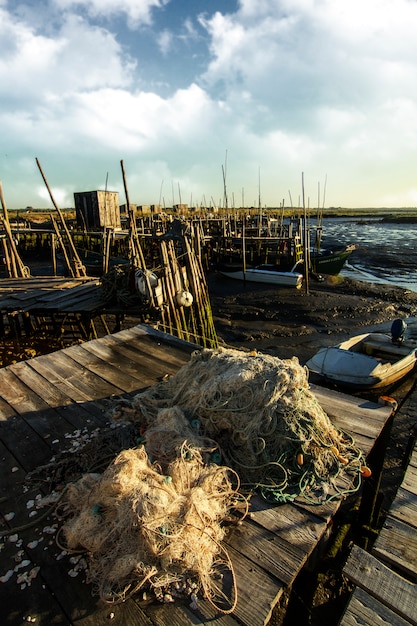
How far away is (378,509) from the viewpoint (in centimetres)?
615

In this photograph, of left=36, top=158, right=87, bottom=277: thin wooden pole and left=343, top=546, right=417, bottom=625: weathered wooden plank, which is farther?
left=36, top=158, right=87, bottom=277: thin wooden pole

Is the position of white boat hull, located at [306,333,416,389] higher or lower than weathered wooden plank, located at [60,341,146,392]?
lower

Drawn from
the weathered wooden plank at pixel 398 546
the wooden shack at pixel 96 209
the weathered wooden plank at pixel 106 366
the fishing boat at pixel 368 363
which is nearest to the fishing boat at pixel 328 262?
the wooden shack at pixel 96 209

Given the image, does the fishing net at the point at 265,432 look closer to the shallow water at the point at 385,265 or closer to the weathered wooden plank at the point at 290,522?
the weathered wooden plank at the point at 290,522

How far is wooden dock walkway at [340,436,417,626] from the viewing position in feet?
9.48

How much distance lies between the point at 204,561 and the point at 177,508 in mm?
437

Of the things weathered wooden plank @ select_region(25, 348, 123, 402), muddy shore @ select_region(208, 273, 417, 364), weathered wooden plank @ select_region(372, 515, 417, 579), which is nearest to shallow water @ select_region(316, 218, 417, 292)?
muddy shore @ select_region(208, 273, 417, 364)

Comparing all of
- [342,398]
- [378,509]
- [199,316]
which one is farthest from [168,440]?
[199,316]

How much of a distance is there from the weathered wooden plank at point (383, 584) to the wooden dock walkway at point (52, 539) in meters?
0.43

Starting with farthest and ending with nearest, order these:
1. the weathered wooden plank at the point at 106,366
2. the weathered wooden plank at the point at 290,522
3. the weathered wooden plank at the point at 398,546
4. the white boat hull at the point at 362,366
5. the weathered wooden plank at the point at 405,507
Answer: the white boat hull at the point at 362,366 < the weathered wooden plank at the point at 106,366 < the weathered wooden plank at the point at 405,507 < the weathered wooden plank at the point at 398,546 < the weathered wooden plank at the point at 290,522

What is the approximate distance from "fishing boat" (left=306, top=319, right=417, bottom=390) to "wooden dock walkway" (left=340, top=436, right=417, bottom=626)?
6.16 metres

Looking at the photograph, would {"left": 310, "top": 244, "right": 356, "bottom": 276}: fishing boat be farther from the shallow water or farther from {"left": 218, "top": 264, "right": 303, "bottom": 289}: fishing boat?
the shallow water

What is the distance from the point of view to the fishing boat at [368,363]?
9.91m

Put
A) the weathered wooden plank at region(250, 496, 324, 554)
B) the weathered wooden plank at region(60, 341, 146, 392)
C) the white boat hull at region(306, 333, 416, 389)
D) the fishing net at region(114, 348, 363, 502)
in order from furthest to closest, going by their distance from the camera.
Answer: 1. the white boat hull at region(306, 333, 416, 389)
2. the weathered wooden plank at region(60, 341, 146, 392)
3. the fishing net at region(114, 348, 363, 502)
4. the weathered wooden plank at region(250, 496, 324, 554)
